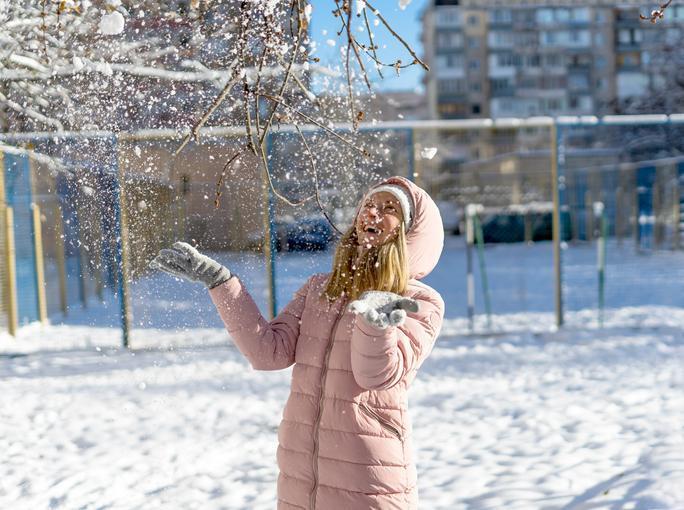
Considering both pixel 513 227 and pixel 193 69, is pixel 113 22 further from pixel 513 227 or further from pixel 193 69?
Result: pixel 513 227

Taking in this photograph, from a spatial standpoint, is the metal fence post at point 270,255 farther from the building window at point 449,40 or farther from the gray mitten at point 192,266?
the building window at point 449,40

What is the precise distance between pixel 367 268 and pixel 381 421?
1.22ft

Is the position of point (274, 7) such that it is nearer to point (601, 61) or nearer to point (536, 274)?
point (536, 274)

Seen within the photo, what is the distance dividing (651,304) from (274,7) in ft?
26.3

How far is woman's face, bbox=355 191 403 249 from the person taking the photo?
1.91 meters

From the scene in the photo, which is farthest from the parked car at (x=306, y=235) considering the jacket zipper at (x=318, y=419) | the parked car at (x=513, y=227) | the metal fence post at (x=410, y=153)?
the parked car at (x=513, y=227)

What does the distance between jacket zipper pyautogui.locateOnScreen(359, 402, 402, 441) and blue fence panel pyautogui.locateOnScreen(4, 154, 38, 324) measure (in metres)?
5.70

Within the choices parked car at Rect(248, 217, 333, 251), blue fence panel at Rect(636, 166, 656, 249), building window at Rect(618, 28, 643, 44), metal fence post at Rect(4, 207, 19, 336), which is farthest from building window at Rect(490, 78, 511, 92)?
parked car at Rect(248, 217, 333, 251)

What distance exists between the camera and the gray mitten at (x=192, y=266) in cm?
199

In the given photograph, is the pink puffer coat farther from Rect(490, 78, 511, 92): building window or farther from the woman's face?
Rect(490, 78, 511, 92): building window

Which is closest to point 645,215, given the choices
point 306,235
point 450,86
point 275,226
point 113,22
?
point 275,226

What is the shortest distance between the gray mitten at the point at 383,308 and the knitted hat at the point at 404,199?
34cm

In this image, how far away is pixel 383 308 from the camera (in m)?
1.64

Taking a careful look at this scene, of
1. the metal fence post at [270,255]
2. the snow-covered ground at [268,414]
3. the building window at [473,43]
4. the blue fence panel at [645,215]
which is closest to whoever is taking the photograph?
the snow-covered ground at [268,414]
